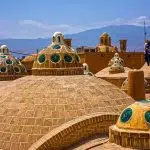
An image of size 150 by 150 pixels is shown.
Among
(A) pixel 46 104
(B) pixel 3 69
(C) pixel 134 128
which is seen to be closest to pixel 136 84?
(A) pixel 46 104

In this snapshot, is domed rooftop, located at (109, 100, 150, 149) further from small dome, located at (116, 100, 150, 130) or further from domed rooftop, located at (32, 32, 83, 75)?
domed rooftop, located at (32, 32, 83, 75)

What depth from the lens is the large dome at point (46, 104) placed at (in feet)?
39.0

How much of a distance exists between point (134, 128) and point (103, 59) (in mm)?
35886

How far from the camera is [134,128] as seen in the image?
9656 mm

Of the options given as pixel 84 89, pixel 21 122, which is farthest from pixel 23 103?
pixel 84 89

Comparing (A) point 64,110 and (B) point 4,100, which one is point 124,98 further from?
(B) point 4,100

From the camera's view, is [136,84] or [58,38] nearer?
[58,38]

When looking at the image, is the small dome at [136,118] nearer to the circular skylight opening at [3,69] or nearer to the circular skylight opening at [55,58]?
the circular skylight opening at [55,58]

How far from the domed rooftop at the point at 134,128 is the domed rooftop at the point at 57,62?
4.32 metres

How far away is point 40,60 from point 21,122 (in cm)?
277

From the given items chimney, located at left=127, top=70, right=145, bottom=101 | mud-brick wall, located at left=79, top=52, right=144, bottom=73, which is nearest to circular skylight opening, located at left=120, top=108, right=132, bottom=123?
chimney, located at left=127, top=70, right=145, bottom=101

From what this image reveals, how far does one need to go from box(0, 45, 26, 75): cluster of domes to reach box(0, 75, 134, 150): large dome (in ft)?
30.3

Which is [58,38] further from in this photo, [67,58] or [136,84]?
[136,84]

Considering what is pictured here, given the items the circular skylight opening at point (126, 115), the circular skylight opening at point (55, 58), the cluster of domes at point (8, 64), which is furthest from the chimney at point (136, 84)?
the cluster of domes at point (8, 64)
